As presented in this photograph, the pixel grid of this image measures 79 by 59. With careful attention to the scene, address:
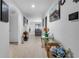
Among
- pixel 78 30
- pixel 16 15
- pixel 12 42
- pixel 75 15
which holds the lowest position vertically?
pixel 12 42

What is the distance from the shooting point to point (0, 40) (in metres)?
2.39

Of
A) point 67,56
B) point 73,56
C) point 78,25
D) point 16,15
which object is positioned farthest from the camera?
point 16,15

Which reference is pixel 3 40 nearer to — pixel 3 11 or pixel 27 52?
pixel 3 11

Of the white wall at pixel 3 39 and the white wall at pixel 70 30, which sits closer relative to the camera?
the white wall at pixel 70 30

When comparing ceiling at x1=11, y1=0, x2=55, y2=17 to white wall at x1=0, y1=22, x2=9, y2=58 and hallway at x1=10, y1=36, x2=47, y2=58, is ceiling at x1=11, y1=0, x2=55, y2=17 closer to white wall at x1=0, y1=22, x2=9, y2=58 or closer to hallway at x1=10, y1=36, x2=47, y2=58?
white wall at x1=0, y1=22, x2=9, y2=58

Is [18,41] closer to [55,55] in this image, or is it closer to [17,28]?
[17,28]

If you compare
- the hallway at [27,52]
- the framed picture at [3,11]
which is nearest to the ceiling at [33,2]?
the framed picture at [3,11]

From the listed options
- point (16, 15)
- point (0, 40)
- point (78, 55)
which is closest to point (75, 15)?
point (78, 55)

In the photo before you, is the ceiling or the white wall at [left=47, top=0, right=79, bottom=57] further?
the ceiling

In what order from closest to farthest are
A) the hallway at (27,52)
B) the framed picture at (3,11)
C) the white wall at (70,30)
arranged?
the white wall at (70,30) → the framed picture at (3,11) → the hallway at (27,52)

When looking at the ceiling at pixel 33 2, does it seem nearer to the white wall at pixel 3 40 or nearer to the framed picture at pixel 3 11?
the framed picture at pixel 3 11

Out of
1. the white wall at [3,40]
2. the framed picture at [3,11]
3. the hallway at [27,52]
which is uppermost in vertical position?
the framed picture at [3,11]

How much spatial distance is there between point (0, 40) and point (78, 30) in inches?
71.0

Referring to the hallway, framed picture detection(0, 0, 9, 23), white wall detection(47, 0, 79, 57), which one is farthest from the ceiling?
the hallway
